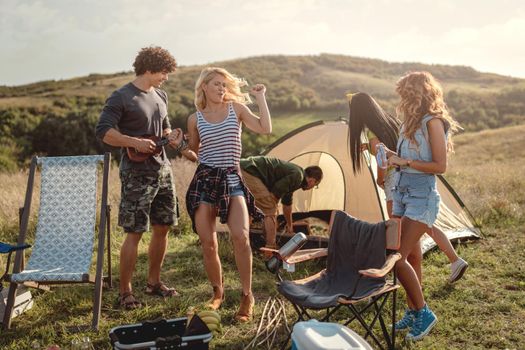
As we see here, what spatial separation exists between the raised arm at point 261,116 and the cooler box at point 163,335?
1533 millimetres

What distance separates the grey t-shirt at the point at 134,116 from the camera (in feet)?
14.7

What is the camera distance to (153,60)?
4570 mm

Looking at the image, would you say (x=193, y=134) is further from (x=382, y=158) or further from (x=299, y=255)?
(x=382, y=158)

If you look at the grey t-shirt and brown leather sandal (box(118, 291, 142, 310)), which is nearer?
the grey t-shirt

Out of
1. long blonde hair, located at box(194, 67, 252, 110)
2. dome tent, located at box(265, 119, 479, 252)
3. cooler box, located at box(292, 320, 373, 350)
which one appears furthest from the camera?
dome tent, located at box(265, 119, 479, 252)

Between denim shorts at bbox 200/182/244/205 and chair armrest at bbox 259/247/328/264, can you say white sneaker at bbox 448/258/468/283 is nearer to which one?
chair armrest at bbox 259/247/328/264

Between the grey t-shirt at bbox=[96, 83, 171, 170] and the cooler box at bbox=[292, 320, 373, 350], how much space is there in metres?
2.12

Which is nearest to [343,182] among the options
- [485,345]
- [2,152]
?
[485,345]

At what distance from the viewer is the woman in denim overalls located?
389 cm

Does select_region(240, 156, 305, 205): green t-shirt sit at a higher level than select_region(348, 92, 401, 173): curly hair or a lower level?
lower

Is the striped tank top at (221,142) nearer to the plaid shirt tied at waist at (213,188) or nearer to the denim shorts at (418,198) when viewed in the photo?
the plaid shirt tied at waist at (213,188)

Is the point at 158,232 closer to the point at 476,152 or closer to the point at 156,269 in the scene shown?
the point at 156,269

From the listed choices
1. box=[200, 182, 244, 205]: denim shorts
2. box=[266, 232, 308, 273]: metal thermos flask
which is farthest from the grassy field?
box=[200, 182, 244, 205]: denim shorts

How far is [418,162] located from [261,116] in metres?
1.20
